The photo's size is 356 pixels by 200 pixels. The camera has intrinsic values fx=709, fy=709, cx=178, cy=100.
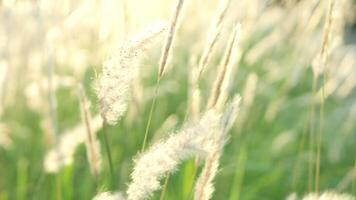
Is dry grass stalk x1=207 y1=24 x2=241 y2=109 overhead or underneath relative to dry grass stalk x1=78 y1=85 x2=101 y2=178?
underneath

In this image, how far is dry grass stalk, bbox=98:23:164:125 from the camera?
2.53 feet

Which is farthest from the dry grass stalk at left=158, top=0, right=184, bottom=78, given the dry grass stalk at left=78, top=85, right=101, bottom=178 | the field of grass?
the dry grass stalk at left=78, top=85, right=101, bottom=178

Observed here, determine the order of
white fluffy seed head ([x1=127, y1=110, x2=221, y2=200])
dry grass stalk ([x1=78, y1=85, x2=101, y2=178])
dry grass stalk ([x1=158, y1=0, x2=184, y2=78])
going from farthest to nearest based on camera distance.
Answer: dry grass stalk ([x1=78, y1=85, x2=101, y2=178]) → dry grass stalk ([x1=158, y1=0, x2=184, y2=78]) → white fluffy seed head ([x1=127, y1=110, x2=221, y2=200])

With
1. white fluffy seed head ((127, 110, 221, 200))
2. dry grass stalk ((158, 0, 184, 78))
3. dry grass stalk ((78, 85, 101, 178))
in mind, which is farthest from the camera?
dry grass stalk ((78, 85, 101, 178))

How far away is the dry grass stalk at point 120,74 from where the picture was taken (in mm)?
771

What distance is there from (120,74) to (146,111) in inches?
97.5

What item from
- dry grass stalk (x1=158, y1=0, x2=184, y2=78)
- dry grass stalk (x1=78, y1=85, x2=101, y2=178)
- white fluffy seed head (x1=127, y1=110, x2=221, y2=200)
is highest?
dry grass stalk (x1=78, y1=85, x2=101, y2=178)

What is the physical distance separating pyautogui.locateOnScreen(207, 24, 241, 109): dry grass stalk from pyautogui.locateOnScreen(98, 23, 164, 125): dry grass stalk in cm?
11

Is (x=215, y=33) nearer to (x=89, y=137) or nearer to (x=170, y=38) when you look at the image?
(x=170, y=38)

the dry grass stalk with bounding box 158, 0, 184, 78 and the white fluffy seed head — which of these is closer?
the white fluffy seed head

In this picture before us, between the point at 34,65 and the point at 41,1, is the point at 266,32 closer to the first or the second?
the point at 34,65

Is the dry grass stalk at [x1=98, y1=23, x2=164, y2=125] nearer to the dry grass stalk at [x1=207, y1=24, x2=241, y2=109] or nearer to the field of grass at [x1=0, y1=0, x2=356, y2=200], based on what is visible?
the field of grass at [x1=0, y1=0, x2=356, y2=200]

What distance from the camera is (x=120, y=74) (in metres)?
0.78

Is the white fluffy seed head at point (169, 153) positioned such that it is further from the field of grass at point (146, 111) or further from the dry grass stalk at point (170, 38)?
the dry grass stalk at point (170, 38)
